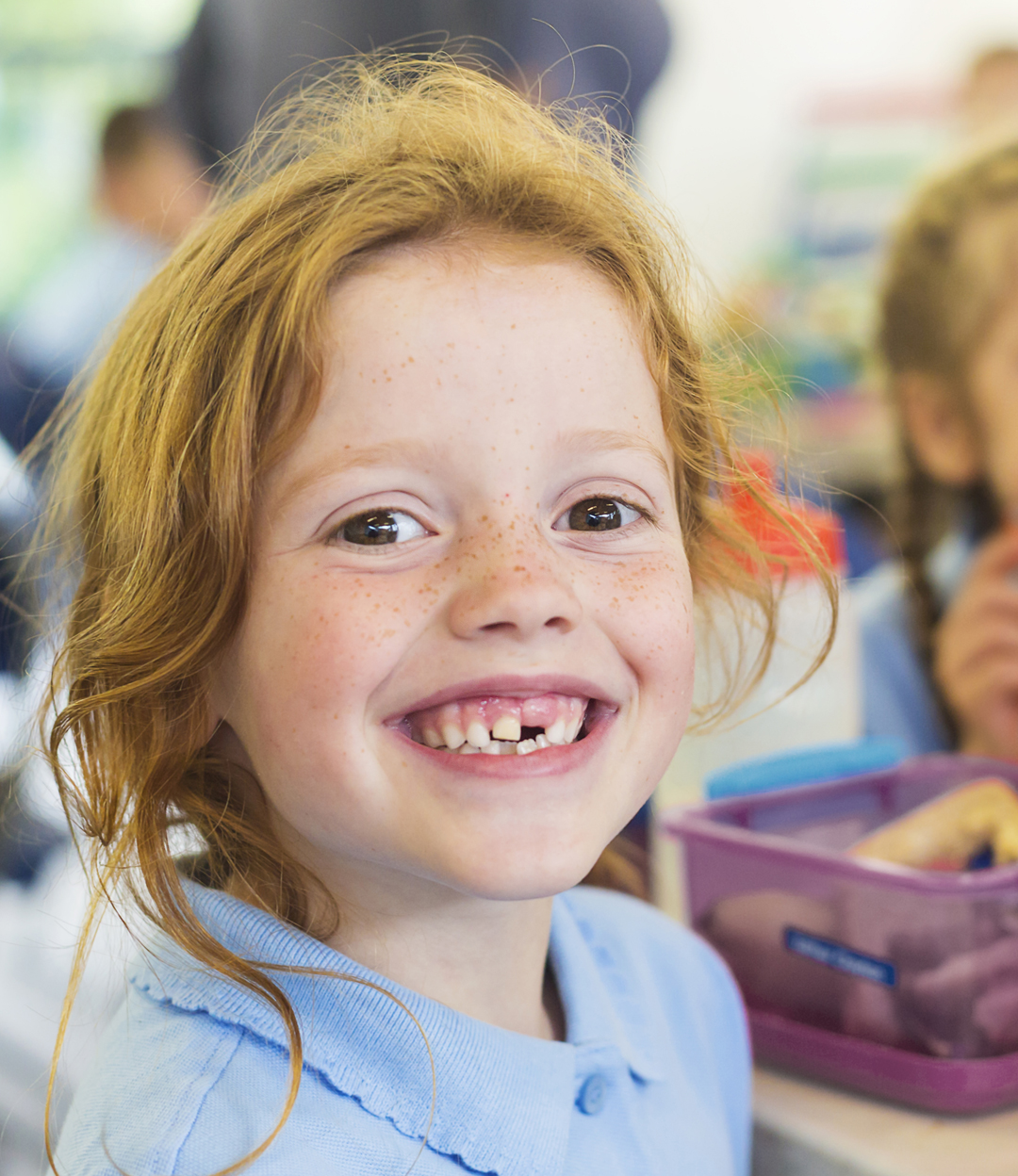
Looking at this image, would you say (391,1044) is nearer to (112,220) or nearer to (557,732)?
(557,732)

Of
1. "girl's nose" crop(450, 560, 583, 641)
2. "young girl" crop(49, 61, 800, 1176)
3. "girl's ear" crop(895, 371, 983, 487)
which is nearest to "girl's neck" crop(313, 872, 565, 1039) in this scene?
"young girl" crop(49, 61, 800, 1176)

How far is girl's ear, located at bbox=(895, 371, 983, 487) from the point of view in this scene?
120 cm

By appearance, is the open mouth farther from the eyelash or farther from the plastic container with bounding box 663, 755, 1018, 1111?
the plastic container with bounding box 663, 755, 1018, 1111

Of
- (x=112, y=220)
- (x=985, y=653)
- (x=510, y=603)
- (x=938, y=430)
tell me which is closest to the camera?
(x=510, y=603)

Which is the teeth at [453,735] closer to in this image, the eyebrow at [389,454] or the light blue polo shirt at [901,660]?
the eyebrow at [389,454]

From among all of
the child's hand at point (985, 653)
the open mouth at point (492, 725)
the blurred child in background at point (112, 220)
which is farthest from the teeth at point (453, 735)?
the blurred child in background at point (112, 220)

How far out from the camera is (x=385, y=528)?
54 centimetres

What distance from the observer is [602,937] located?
0.74 m

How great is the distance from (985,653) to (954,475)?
0.73 ft

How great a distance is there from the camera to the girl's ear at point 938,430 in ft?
3.94

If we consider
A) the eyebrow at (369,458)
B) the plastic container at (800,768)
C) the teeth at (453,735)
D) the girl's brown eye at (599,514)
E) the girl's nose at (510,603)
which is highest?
the eyebrow at (369,458)

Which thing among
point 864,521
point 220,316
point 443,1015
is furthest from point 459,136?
point 864,521

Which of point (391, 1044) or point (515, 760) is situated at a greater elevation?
point (515, 760)

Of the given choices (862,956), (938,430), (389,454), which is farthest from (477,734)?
(938,430)
